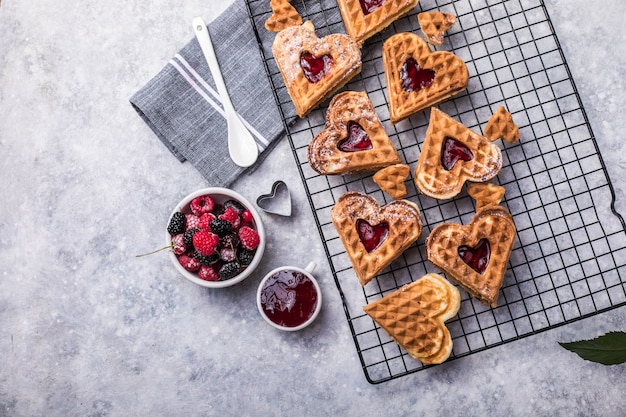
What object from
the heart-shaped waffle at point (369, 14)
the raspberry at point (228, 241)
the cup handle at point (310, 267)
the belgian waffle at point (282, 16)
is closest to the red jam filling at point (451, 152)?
the heart-shaped waffle at point (369, 14)

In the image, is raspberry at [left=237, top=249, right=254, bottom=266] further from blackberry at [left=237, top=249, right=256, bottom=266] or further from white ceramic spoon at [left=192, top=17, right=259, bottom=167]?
white ceramic spoon at [left=192, top=17, right=259, bottom=167]

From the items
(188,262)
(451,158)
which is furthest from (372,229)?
(188,262)

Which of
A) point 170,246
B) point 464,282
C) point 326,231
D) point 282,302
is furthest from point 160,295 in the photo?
point 464,282

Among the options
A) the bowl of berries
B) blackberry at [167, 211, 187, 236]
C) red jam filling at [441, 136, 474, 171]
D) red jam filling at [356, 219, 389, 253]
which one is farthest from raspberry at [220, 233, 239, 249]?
red jam filling at [441, 136, 474, 171]

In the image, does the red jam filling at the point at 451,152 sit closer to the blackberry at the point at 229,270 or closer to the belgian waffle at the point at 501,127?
the belgian waffle at the point at 501,127

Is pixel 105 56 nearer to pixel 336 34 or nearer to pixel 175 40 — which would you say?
pixel 175 40

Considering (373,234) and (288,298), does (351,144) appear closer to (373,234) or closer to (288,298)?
(373,234)

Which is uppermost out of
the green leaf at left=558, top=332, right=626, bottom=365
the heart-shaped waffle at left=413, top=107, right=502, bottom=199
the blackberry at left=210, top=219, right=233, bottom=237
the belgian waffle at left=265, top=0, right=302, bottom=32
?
the belgian waffle at left=265, top=0, right=302, bottom=32
